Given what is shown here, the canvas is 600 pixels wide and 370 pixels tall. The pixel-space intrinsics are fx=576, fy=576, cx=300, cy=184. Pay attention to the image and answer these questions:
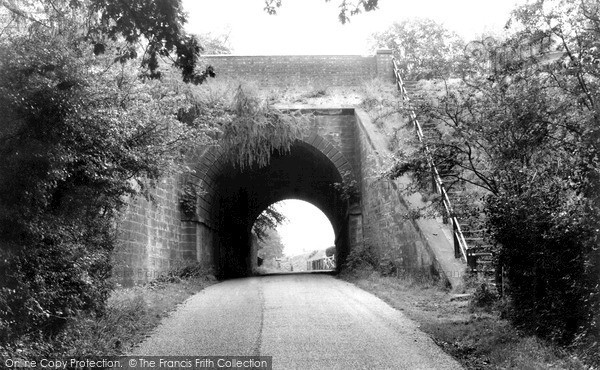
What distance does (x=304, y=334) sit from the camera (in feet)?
24.0

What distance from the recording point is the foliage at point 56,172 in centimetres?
521

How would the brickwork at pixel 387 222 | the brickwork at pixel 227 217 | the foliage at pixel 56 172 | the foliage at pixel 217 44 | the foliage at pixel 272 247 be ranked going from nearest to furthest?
the foliage at pixel 56 172
the brickwork at pixel 387 222
the brickwork at pixel 227 217
the foliage at pixel 217 44
the foliage at pixel 272 247

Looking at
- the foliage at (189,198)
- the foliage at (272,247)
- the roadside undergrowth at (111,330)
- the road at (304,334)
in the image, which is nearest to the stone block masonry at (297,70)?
the foliage at (189,198)

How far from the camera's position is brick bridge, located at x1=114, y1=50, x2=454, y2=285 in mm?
12148

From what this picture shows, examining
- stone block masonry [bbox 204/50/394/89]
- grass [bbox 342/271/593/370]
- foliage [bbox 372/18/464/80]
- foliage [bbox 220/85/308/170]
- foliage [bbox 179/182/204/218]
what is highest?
foliage [bbox 372/18/464/80]

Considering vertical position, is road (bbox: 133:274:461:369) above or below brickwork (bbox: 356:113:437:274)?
below

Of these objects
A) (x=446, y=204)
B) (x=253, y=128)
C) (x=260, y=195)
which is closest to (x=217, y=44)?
(x=260, y=195)

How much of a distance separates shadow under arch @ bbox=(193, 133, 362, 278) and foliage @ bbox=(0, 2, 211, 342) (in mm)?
8740

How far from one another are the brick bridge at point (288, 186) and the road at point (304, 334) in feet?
6.54

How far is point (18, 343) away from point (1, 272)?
636 mm

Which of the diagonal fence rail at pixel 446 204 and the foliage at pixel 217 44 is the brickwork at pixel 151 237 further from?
the foliage at pixel 217 44

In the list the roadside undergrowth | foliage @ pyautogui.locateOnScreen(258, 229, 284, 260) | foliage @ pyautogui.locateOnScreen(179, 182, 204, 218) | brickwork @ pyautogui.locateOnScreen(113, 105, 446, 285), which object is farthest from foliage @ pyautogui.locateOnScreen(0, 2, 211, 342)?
foliage @ pyautogui.locateOnScreen(258, 229, 284, 260)

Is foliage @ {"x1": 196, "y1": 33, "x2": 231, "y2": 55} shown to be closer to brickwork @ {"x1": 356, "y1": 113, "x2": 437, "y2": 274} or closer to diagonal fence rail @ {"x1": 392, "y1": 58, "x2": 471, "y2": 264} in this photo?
brickwork @ {"x1": 356, "y1": 113, "x2": 437, "y2": 274}

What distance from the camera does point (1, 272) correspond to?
505 cm
